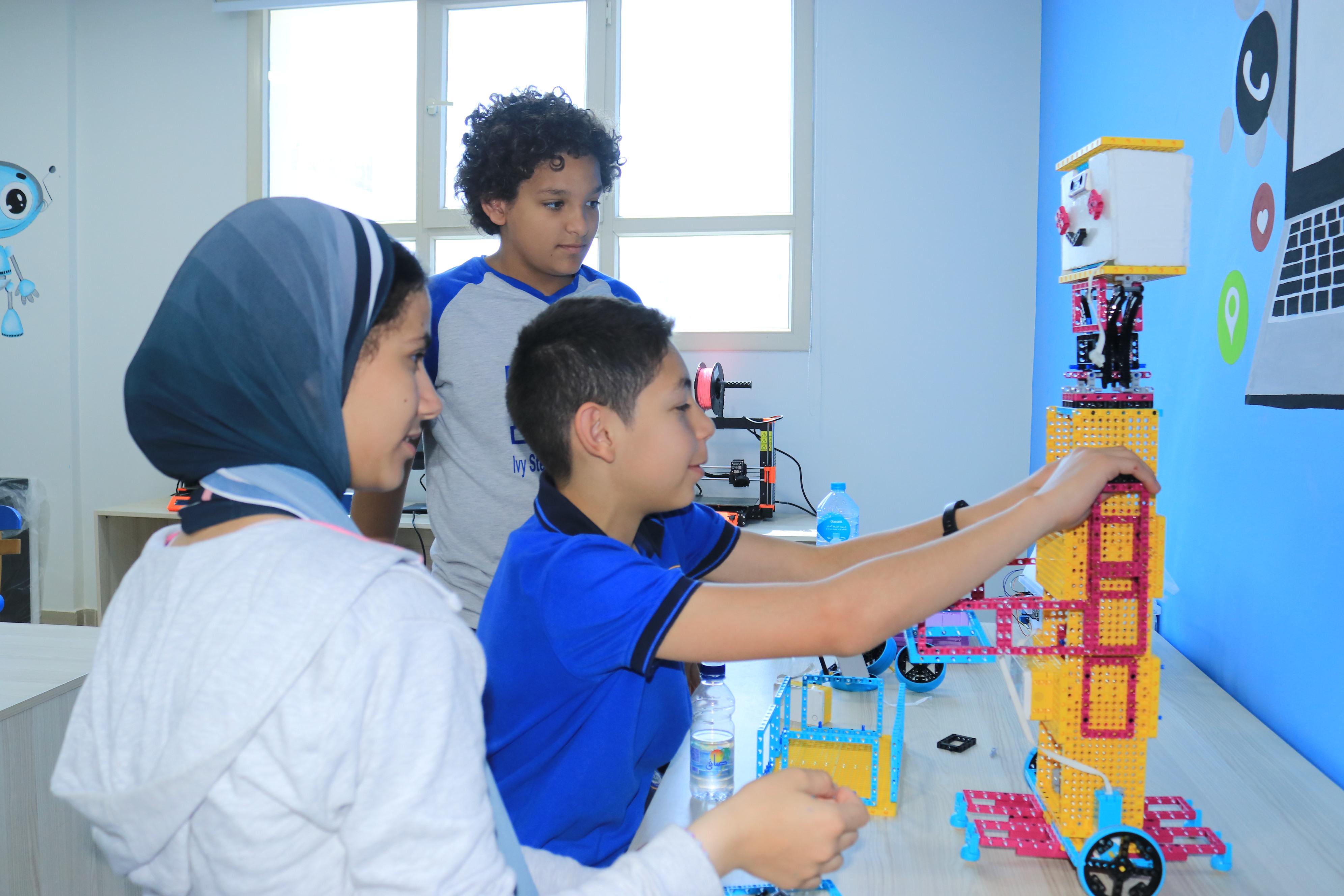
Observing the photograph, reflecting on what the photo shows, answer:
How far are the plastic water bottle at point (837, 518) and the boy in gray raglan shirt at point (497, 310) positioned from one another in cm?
64

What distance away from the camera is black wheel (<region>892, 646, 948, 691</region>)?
1508mm

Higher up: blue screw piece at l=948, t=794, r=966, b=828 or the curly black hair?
the curly black hair

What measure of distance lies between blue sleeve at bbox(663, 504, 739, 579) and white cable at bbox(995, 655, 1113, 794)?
406mm

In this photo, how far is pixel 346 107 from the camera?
3904mm

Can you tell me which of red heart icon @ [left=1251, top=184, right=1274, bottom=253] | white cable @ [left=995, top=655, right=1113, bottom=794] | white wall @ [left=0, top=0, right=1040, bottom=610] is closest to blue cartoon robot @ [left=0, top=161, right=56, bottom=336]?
white wall @ [left=0, top=0, right=1040, bottom=610]

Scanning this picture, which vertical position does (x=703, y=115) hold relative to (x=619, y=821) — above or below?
above

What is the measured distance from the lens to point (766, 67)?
348 centimetres

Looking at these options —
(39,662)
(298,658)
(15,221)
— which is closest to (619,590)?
(298,658)

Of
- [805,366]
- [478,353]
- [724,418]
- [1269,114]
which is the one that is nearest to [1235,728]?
[1269,114]

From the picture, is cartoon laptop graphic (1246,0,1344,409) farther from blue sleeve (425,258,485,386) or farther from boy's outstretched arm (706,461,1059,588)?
blue sleeve (425,258,485,386)

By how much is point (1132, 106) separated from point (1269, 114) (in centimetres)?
74

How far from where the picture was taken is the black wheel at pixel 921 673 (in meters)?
1.51

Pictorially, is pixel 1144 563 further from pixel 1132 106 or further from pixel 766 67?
pixel 766 67

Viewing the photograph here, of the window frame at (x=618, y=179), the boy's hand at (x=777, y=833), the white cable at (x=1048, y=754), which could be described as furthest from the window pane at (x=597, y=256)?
the boy's hand at (x=777, y=833)
